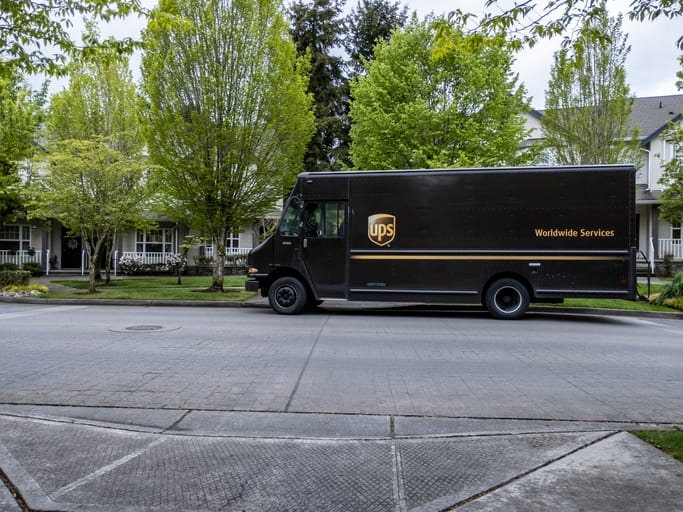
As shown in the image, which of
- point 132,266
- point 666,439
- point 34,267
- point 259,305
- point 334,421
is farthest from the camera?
point 132,266

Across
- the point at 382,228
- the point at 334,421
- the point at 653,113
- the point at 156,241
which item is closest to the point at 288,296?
the point at 382,228

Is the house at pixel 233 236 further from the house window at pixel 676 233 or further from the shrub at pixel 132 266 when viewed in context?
the shrub at pixel 132 266

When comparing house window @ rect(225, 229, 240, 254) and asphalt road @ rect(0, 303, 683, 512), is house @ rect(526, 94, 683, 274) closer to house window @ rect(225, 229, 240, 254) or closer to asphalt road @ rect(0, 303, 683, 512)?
house window @ rect(225, 229, 240, 254)

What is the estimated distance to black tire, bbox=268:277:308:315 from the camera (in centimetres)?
1362

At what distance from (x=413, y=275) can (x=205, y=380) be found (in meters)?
7.54

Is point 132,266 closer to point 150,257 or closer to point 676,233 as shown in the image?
point 150,257

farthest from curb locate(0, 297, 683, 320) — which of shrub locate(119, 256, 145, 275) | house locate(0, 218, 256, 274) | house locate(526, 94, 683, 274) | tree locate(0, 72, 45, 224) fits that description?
house locate(526, 94, 683, 274)

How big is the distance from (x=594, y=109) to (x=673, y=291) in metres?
10.3

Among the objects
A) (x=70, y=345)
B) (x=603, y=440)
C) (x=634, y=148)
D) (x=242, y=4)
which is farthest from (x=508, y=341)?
(x=634, y=148)

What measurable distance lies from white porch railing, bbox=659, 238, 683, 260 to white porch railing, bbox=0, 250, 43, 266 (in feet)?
103

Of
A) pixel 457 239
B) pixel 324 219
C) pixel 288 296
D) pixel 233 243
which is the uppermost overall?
pixel 324 219

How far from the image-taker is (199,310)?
49.2 ft

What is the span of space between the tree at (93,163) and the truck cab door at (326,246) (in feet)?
22.7

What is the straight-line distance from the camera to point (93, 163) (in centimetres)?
1708
